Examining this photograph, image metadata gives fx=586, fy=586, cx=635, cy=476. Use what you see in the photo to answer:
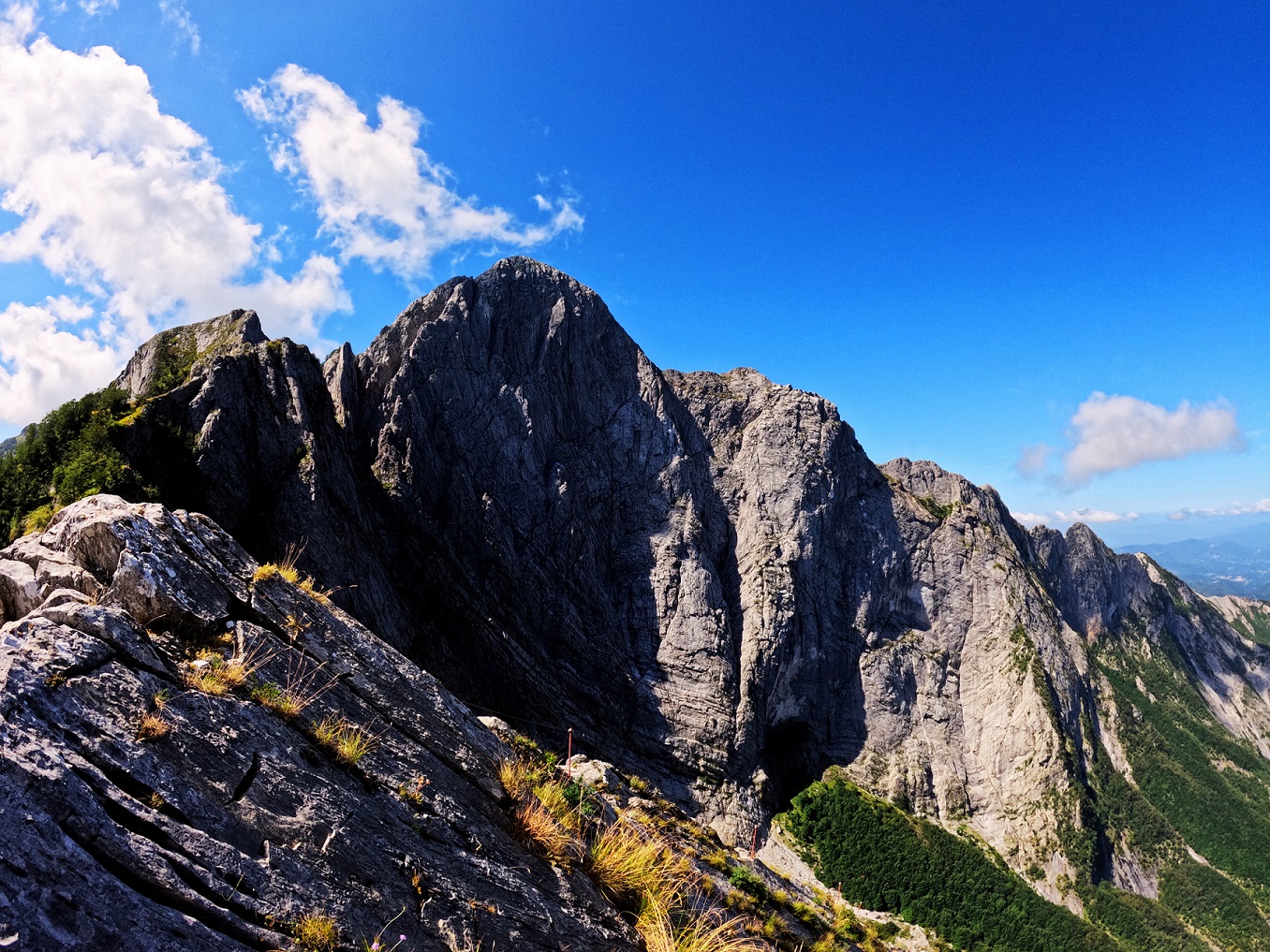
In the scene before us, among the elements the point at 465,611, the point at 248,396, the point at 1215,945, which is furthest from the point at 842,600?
the point at 248,396

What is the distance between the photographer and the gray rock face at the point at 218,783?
4715mm

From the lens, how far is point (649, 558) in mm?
89000

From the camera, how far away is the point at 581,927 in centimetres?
802

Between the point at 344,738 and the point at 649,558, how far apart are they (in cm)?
8201

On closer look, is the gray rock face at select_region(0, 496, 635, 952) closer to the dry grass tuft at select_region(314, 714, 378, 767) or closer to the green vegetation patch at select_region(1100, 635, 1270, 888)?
the dry grass tuft at select_region(314, 714, 378, 767)

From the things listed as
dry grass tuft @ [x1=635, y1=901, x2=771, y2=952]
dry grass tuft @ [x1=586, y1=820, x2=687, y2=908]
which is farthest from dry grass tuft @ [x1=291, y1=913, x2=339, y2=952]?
dry grass tuft @ [x1=635, y1=901, x2=771, y2=952]

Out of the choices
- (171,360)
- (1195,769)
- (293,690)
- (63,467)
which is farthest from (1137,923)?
(171,360)

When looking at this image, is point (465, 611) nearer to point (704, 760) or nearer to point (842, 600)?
point (704, 760)

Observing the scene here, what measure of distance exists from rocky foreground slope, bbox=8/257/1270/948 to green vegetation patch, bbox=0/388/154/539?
3308mm

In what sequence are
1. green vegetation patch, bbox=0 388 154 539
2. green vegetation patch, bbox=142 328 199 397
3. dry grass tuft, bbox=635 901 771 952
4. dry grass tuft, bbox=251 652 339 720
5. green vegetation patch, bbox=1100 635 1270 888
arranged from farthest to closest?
green vegetation patch, bbox=1100 635 1270 888, green vegetation patch, bbox=142 328 199 397, green vegetation patch, bbox=0 388 154 539, dry grass tuft, bbox=635 901 771 952, dry grass tuft, bbox=251 652 339 720

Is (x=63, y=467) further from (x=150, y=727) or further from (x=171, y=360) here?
(x=150, y=727)

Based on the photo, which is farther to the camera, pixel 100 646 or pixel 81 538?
pixel 81 538

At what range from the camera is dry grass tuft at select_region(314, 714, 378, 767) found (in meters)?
7.36

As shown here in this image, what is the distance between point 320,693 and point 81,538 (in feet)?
11.8
